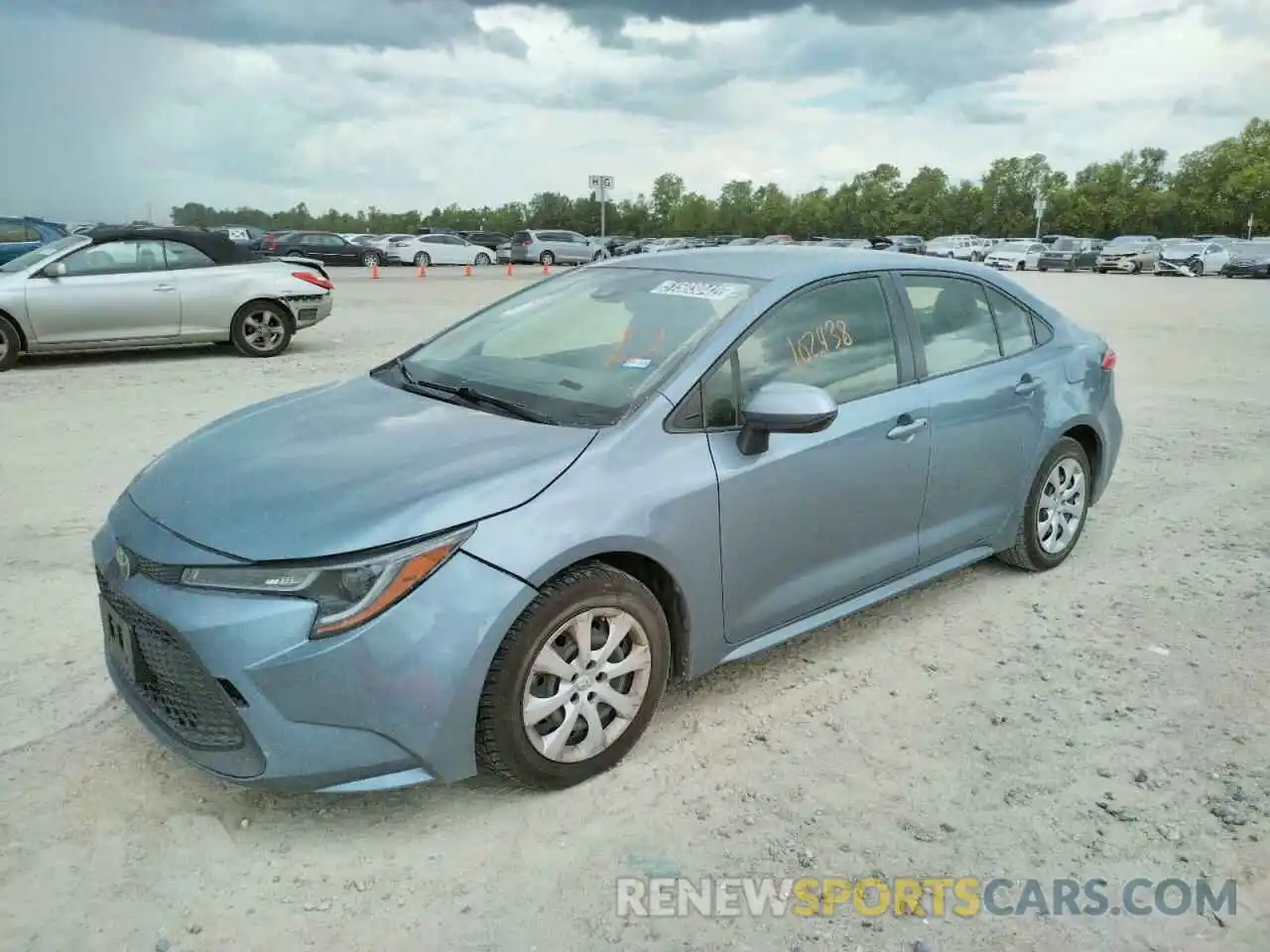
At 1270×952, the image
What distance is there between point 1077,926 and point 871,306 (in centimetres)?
230

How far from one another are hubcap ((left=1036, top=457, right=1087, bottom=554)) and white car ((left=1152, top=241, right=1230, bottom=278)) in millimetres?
38855

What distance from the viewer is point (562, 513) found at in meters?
2.90

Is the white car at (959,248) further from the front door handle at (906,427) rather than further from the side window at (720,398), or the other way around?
the side window at (720,398)

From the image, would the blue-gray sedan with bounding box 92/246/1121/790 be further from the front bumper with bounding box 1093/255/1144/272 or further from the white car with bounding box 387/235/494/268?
the front bumper with bounding box 1093/255/1144/272

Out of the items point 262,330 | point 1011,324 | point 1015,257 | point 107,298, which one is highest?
point 1011,324

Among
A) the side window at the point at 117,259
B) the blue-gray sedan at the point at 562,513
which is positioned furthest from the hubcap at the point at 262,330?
the blue-gray sedan at the point at 562,513

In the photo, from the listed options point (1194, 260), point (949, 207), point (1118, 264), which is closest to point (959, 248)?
point (1118, 264)

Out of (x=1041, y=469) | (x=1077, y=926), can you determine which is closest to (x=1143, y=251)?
(x=1041, y=469)

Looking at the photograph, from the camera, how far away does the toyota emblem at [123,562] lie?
2.91m

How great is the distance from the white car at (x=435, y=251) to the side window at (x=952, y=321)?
3757 centimetres

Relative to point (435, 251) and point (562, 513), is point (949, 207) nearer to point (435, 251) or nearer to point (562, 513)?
point (435, 251)

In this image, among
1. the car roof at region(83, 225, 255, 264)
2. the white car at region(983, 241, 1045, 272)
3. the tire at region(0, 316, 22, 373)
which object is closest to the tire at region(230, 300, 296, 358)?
the car roof at region(83, 225, 255, 264)

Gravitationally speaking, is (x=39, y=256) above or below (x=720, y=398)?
above

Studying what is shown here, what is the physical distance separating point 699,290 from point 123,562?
2.14 meters
